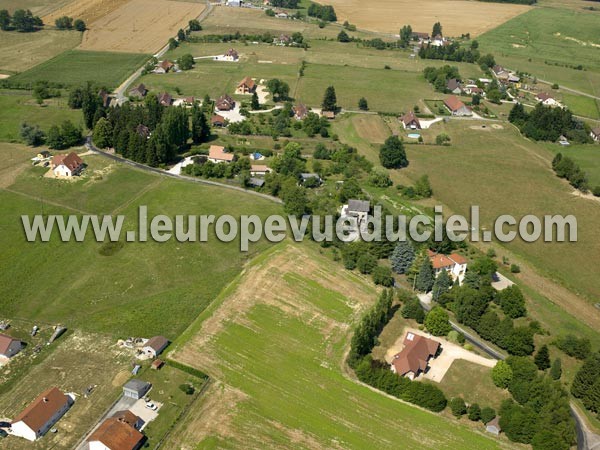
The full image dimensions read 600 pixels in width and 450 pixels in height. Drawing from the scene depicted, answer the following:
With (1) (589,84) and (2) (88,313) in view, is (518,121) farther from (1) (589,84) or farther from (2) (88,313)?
(2) (88,313)

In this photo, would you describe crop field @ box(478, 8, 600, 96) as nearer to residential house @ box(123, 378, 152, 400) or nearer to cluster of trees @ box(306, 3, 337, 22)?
cluster of trees @ box(306, 3, 337, 22)

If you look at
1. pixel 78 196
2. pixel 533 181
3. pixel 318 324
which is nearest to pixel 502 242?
pixel 533 181

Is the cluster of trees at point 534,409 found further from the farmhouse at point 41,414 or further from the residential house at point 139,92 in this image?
the residential house at point 139,92

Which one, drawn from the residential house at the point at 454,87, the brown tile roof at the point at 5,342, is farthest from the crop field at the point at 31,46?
the brown tile roof at the point at 5,342

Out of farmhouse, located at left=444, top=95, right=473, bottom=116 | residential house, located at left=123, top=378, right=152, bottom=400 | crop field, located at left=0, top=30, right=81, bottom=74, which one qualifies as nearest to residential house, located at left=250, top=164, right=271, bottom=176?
residential house, located at left=123, top=378, right=152, bottom=400

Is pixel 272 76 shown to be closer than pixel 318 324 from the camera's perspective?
No

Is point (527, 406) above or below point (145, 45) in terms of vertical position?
below

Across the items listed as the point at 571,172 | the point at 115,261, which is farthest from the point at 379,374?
the point at 571,172
